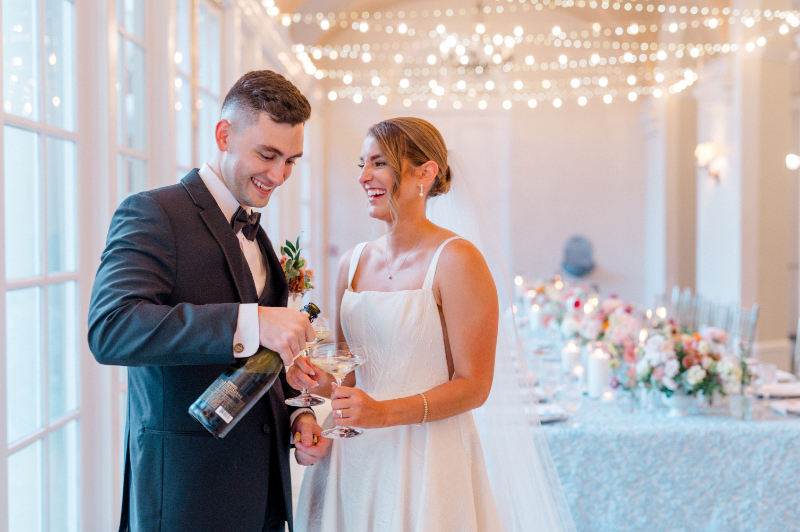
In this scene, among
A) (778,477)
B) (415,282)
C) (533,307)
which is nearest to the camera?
(415,282)

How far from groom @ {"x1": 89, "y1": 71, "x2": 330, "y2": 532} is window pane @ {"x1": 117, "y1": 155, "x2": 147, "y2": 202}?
1482 mm

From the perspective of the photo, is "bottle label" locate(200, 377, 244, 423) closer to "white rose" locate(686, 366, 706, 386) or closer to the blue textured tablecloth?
the blue textured tablecloth

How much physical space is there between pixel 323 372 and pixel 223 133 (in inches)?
26.3

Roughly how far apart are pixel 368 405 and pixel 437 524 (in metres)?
0.43

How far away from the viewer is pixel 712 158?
7.91 m

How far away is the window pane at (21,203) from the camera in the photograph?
2117 millimetres

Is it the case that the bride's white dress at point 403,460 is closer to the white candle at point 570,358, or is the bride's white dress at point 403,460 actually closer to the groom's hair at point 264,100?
the groom's hair at point 264,100

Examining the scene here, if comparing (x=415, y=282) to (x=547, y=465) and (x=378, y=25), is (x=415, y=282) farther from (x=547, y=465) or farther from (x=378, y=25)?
(x=378, y=25)

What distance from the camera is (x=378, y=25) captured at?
392 inches

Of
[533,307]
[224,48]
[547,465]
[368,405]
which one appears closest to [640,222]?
[533,307]

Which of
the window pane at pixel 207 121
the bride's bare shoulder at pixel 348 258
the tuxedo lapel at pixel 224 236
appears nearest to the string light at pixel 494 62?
the window pane at pixel 207 121

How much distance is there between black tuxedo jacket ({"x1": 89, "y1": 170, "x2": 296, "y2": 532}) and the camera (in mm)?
1344

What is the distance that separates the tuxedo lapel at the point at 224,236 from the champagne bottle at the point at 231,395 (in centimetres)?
A: 24

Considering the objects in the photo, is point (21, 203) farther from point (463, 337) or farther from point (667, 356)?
point (667, 356)
